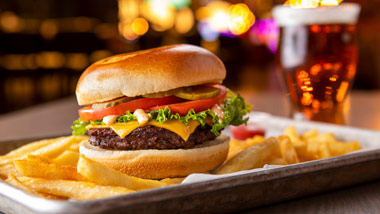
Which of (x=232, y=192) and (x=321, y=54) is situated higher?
(x=321, y=54)

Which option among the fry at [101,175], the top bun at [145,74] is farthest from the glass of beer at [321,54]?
the fry at [101,175]

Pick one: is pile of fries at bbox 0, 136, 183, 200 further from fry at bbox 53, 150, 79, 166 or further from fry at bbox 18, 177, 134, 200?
fry at bbox 53, 150, 79, 166

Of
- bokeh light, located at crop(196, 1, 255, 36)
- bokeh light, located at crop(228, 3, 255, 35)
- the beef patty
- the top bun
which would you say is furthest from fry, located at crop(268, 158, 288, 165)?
bokeh light, located at crop(228, 3, 255, 35)

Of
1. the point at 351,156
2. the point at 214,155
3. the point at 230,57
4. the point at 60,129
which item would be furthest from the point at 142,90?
the point at 230,57

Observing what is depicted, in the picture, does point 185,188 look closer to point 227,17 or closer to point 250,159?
point 250,159

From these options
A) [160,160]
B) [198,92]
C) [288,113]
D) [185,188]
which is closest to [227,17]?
[288,113]

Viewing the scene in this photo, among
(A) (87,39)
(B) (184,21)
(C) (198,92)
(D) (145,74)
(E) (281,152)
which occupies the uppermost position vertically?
(D) (145,74)

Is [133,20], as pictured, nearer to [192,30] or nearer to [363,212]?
[192,30]

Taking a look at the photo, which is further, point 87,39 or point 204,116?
point 87,39
